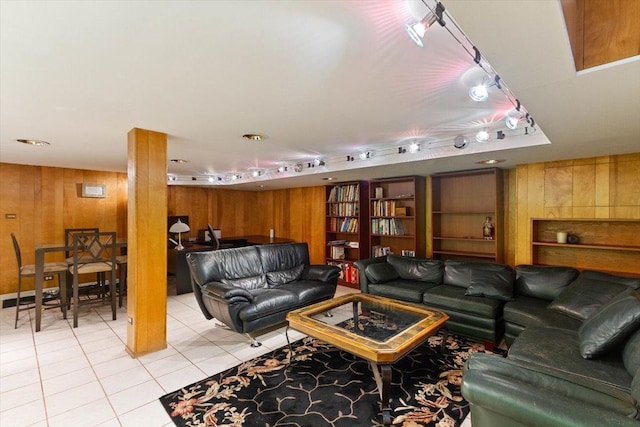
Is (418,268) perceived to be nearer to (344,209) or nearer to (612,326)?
(344,209)

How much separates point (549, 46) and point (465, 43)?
36cm

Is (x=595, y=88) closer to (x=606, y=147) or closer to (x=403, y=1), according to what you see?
→ (x=403, y=1)

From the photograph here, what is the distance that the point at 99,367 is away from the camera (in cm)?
276

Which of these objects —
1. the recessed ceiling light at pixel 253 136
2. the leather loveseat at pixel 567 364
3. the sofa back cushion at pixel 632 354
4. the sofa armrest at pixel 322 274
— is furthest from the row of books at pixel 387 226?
the sofa back cushion at pixel 632 354

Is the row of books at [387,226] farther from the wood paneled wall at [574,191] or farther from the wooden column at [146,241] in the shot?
the wooden column at [146,241]

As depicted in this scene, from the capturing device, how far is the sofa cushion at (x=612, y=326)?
6.18ft

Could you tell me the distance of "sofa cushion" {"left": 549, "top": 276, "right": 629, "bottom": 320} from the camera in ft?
8.47

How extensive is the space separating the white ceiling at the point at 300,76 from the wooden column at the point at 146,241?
26 cm

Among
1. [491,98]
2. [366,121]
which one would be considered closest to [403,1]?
[491,98]

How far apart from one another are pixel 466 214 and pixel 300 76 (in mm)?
3799

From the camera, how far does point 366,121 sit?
8.74ft

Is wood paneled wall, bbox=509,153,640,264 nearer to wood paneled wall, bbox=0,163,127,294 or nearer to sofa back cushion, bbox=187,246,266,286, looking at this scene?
sofa back cushion, bbox=187,246,266,286

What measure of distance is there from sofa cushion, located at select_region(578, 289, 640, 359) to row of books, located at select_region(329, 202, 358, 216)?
155 inches

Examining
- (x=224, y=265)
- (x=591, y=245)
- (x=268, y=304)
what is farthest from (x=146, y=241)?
(x=591, y=245)
